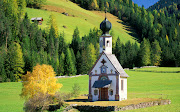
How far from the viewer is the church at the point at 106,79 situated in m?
55.3

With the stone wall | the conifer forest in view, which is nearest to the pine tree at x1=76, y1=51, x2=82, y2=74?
the conifer forest

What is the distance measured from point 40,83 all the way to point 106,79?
1108 centimetres

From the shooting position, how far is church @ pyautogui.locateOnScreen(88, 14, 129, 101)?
55.3 metres

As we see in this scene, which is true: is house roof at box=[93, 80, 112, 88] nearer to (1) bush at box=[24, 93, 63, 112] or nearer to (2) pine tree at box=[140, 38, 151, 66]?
(1) bush at box=[24, 93, 63, 112]

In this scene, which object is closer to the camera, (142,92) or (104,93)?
(104,93)

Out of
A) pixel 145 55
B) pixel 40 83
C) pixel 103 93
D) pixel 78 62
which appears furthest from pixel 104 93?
pixel 145 55

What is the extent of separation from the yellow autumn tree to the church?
20.3ft

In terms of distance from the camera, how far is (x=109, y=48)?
58.4m

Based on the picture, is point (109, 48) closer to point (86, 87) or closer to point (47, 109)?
point (47, 109)

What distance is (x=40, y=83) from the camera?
54.2m

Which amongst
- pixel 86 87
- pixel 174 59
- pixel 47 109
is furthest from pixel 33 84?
pixel 174 59

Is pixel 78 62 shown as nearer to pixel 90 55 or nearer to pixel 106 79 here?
pixel 90 55

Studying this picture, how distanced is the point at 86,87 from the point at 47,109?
32.2 m

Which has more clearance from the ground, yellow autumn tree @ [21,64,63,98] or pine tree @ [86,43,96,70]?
pine tree @ [86,43,96,70]
